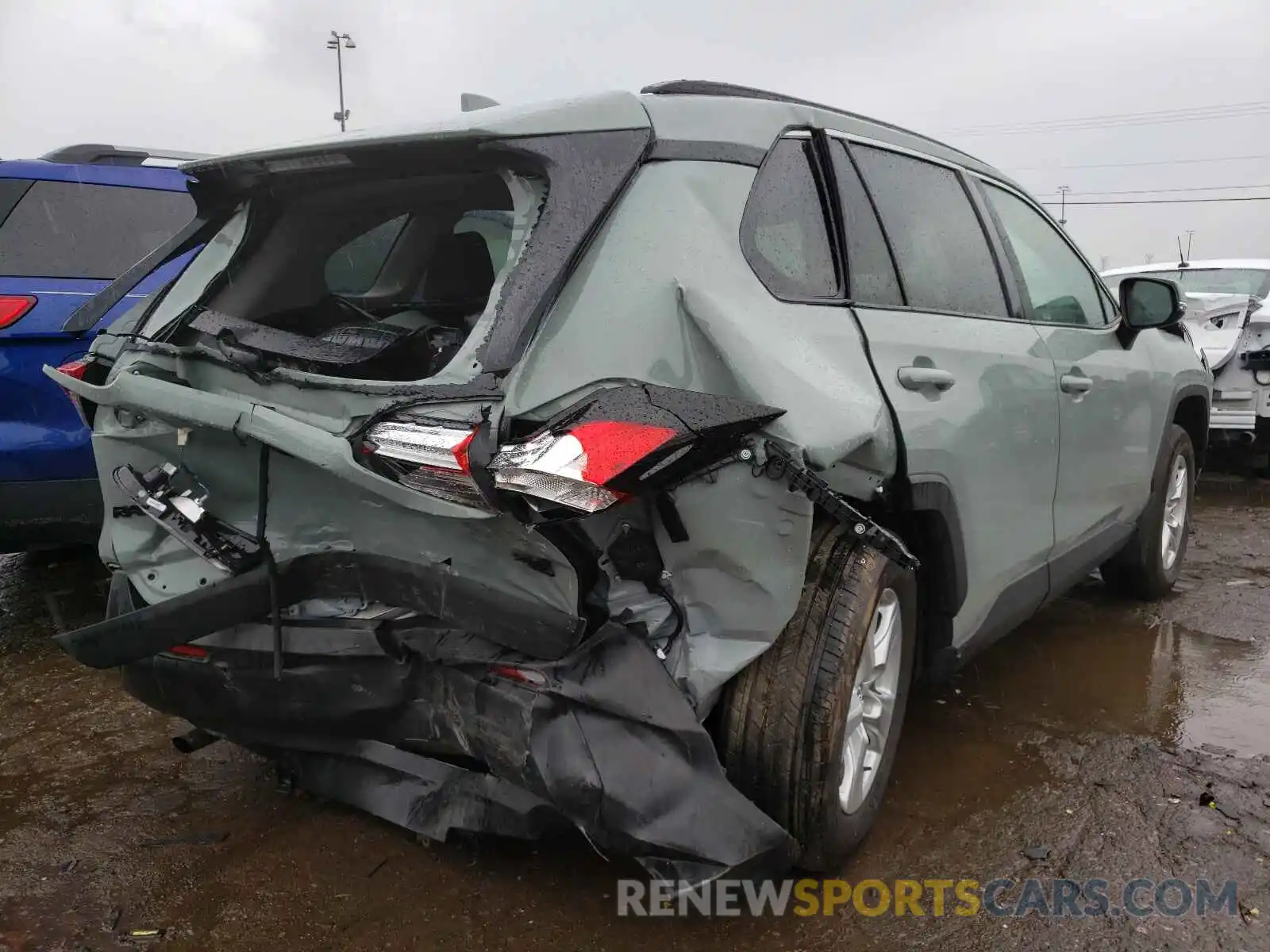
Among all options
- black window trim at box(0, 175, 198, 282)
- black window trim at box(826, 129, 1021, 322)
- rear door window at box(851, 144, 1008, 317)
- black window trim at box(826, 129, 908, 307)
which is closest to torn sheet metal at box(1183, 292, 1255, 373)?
black window trim at box(826, 129, 1021, 322)

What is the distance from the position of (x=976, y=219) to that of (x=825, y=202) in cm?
98

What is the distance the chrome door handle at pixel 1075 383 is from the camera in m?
3.30

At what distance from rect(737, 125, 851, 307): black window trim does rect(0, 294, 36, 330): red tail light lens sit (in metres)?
3.13

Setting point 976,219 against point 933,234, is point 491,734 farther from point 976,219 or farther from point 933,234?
point 976,219

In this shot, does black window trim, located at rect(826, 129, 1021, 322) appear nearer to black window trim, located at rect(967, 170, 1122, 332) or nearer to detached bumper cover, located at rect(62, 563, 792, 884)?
black window trim, located at rect(967, 170, 1122, 332)

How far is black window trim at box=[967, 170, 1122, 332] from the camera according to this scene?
11.1 feet

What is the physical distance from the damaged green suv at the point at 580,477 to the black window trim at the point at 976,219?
0.08ft

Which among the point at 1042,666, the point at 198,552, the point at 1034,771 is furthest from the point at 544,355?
the point at 1042,666

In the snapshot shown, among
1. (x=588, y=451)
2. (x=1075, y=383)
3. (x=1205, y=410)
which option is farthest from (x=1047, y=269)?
(x=588, y=451)

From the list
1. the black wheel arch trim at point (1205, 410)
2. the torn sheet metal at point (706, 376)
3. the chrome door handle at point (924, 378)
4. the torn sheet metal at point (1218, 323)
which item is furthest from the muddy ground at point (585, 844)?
the torn sheet metal at point (1218, 323)

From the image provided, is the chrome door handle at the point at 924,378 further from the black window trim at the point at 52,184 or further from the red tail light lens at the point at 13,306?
the red tail light lens at the point at 13,306

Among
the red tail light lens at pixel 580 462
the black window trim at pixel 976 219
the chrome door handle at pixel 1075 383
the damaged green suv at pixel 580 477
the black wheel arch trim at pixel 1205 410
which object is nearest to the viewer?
the red tail light lens at pixel 580 462

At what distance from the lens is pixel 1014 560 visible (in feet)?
10.1

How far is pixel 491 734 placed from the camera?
211 centimetres
